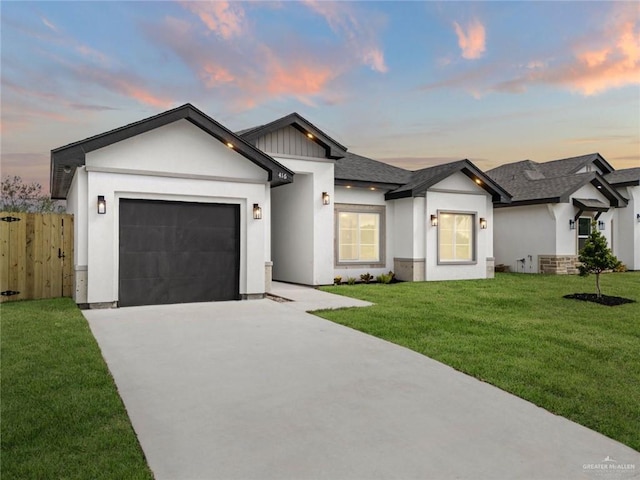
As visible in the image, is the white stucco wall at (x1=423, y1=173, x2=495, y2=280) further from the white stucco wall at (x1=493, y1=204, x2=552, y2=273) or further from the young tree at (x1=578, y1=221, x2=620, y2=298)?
the young tree at (x1=578, y1=221, x2=620, y2=298)

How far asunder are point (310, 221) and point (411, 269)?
400 cm

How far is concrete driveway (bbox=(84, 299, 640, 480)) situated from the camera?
2.83 metres

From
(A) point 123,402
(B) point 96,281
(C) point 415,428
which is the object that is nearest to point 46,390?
(A) point 123,402

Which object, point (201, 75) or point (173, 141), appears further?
point (201, 75)

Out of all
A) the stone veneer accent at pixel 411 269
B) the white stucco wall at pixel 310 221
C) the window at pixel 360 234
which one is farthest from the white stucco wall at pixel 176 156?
the stone veneer accent at pixel 411 269

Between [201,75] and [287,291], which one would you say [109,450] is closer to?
[287,291]

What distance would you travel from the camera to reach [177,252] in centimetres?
974

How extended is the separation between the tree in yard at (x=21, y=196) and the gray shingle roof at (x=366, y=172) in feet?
51.2

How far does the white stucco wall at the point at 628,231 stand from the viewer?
67.0 feet

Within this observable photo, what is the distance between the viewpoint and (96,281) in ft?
29.2

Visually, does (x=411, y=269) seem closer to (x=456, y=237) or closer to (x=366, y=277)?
(x=366, y=277)

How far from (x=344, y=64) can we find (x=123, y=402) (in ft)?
47.6

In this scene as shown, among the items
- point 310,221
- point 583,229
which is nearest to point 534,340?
point 310,221

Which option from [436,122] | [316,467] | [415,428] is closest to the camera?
[316,467]
